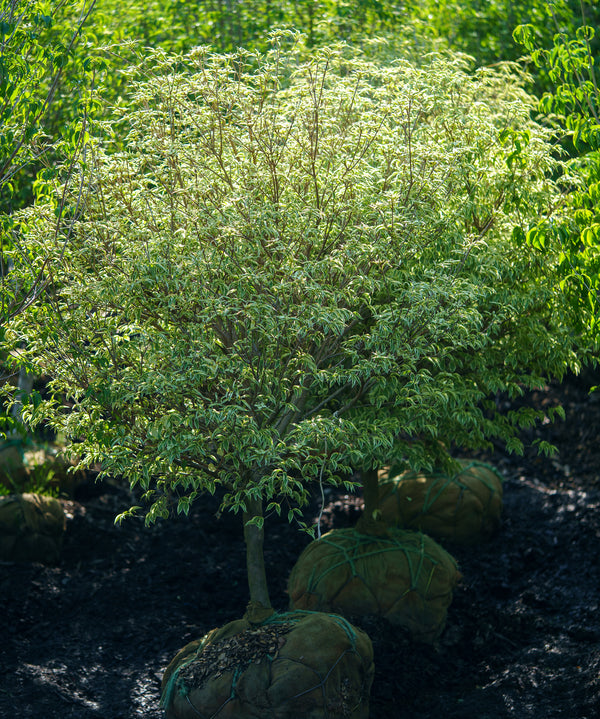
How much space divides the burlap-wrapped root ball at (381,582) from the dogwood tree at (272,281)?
1.22 meters

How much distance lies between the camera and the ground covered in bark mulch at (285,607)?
24.0 ft

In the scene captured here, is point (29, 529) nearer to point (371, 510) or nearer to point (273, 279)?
point (371, 510)

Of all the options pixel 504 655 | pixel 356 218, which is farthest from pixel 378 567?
pixel 356 218

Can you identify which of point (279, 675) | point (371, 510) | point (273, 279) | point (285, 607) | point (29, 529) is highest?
point (273, 279)

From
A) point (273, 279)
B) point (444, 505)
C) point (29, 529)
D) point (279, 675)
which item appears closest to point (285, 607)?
point (444, 505)

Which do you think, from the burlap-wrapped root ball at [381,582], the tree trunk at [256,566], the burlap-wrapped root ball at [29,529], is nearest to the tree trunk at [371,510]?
the burlap-wrapped root ball at [381,582]

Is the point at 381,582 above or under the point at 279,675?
under

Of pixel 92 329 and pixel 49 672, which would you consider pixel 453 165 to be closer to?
pixel 92 329

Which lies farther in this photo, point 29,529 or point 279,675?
point 29,529

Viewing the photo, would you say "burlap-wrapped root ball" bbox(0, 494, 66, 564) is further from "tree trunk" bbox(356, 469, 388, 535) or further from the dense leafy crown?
"tree trunk" bbox(356, 469, 388, 535)

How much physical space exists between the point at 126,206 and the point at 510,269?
3343 millimetres

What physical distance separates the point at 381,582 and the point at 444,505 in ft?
7.98

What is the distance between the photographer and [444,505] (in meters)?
10.2

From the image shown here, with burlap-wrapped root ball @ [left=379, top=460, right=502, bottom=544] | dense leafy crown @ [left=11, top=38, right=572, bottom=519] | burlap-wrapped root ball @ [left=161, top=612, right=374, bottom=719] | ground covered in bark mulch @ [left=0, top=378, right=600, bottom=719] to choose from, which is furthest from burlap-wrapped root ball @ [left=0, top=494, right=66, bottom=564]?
burlap-wrapped root ball @ [left=379, top=460, right=502, bottom=544]
